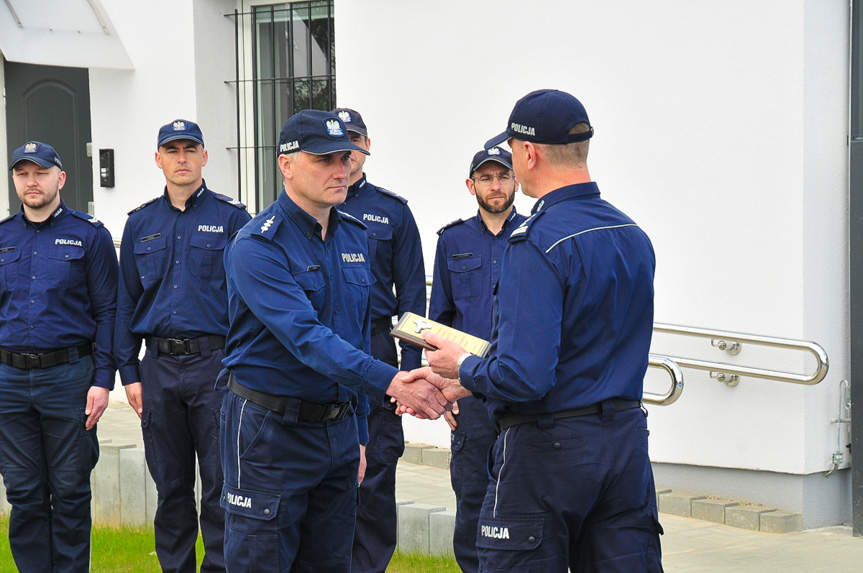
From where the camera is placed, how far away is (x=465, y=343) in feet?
12.7

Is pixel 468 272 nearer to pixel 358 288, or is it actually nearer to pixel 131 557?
pixel 358 288

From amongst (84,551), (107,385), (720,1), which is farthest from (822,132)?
(84,551)

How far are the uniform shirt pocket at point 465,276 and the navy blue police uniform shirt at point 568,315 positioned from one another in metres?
2.00

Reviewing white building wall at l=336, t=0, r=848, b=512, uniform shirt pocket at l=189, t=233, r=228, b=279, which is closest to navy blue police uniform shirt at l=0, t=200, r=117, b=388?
uniform shirt pocket at l=189, t=233, r=228, b=279

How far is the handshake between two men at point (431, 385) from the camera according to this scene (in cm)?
373

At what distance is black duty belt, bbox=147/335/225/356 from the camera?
5.56 meters

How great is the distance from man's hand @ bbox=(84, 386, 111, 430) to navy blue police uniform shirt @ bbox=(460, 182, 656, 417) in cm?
274

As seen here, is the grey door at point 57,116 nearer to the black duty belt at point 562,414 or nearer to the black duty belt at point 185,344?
the black duty belt at point 185,344

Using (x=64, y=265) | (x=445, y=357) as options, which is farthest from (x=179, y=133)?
(x=445, y=357)

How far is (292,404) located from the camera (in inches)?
160

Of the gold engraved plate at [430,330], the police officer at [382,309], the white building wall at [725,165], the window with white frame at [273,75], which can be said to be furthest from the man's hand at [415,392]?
the window with white frame at [273,75]

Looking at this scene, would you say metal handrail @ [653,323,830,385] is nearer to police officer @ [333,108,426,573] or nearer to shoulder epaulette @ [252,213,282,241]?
police officer @ [333,108,426,573]

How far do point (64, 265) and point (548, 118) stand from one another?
3.12 metres

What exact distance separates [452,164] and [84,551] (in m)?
3.61
